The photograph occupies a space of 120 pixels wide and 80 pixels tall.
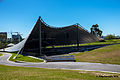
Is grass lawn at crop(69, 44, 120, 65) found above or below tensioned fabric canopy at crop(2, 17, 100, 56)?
below

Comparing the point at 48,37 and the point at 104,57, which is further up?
the point at 48,37

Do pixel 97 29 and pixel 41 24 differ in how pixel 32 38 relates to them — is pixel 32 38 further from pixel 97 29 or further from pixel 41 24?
pixel 97 29

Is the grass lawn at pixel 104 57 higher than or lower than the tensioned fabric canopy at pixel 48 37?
lower

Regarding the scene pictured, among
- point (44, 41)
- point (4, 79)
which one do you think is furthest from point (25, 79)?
point (44, 41)

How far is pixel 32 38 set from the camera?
36.2 m

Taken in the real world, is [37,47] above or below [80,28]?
below

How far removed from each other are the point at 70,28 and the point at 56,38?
6.92 m

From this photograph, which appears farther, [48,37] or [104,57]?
[48,37]

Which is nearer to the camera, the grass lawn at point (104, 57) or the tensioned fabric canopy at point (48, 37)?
the grass lawn at point (104, 57)

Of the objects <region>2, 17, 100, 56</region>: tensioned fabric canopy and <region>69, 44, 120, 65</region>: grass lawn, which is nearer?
<region>69, 44, 120, 65</region>: grass lawn

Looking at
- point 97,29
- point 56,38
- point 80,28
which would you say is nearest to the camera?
point 56,38

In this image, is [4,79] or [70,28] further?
[70,28]

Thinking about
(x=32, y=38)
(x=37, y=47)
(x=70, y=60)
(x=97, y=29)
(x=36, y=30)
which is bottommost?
(x=70, y=60)

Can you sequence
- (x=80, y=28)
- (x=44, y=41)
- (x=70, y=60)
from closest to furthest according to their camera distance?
(x=70, y=60), (x=44, y=41), (x=80, y=28)
